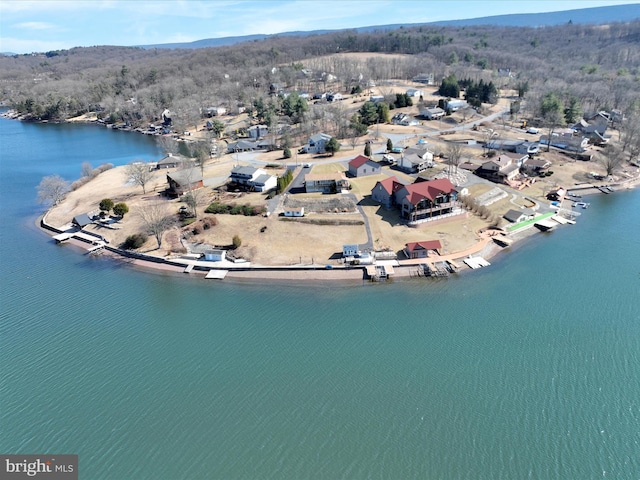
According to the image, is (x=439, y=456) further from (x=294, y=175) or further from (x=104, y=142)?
(x=104, y=142)

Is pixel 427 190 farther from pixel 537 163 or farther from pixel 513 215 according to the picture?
pixel 537 163

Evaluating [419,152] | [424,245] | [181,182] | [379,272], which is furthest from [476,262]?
[181,182]

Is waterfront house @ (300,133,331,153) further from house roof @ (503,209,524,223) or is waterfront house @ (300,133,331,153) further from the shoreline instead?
the shoreline

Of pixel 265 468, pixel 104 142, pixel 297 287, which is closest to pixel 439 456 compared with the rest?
pixel 265 468

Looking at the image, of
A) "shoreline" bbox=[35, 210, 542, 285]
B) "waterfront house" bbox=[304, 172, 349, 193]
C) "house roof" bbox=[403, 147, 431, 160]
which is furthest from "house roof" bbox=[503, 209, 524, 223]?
"waterfront house" bbox=[304, 172, 349, 193]

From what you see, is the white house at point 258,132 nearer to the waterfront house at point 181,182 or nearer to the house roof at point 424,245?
the waterfront house at point 181,182

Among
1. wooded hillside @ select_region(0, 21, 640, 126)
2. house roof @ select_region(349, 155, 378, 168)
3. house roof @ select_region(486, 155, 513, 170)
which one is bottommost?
house roof @ select_region(486, 155, 513, 170)
